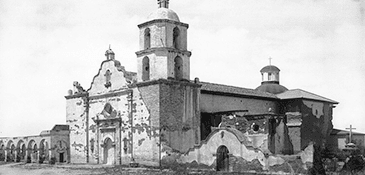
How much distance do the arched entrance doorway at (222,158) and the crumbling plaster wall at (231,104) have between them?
7.06m

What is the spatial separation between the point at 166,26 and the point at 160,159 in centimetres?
809

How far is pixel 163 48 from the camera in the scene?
1193 inches

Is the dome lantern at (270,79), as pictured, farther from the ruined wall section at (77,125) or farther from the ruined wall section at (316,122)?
the ruined wall section at (77,125)

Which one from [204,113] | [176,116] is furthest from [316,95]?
[176,116]

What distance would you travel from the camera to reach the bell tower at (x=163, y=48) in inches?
1196

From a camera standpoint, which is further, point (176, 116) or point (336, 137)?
point (336, 137)

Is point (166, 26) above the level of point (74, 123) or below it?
above

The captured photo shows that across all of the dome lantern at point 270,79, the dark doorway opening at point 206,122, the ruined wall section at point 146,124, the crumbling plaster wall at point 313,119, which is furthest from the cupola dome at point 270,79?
the ruined wall section at point 146,124

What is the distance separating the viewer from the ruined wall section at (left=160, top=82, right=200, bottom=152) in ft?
98.1

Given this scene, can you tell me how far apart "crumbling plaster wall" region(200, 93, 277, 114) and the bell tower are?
3.37m

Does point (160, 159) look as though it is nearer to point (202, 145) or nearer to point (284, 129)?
point (202, 145)

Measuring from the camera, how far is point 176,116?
99.8 feet

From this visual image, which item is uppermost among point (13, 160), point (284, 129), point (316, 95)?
point (316, 95)

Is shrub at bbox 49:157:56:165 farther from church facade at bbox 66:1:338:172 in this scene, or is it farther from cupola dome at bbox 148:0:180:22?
cupola dome at bbox 148:0:180:22
